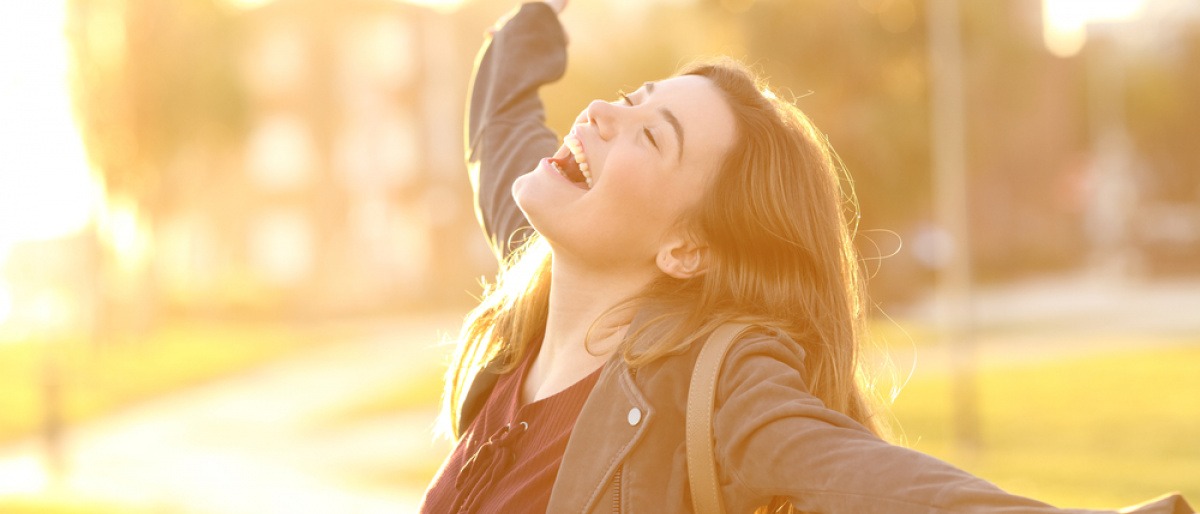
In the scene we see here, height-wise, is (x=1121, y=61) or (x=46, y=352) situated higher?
(x=1121, y=61)

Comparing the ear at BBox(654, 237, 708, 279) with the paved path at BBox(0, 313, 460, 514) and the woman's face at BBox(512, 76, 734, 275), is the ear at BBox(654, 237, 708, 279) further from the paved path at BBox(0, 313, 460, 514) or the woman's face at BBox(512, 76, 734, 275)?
the paved path at BBox(0, 313, 460, 514)

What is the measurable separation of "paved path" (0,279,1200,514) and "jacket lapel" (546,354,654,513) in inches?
326

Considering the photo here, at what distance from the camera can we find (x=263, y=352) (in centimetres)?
2992

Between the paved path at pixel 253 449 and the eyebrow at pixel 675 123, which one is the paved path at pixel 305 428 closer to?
the paved path at pixel 253 449

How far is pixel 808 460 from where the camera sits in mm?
1994

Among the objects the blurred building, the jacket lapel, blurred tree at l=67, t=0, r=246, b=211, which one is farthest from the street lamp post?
the blurred building

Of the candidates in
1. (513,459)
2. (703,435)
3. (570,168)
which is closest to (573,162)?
(570,168)

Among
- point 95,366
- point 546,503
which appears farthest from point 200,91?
point 546,503

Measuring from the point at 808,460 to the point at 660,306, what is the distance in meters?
0.57

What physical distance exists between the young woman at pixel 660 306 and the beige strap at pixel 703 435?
17 mm

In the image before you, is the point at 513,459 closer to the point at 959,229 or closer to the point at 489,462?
the point at 489,462

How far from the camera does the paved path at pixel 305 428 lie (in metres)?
13.5

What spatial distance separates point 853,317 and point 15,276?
50710 mm

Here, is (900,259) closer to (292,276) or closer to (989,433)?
(989,433)
